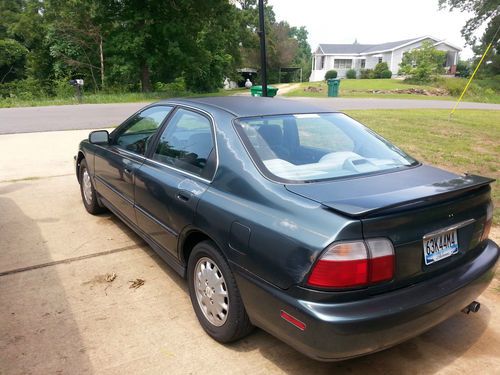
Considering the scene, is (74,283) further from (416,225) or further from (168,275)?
(416,225)

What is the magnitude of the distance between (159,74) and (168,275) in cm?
3350

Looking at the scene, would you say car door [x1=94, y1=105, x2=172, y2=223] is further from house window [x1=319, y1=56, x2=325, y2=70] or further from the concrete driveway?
house window [x1=319, y1=56, x2=325, y2=70]

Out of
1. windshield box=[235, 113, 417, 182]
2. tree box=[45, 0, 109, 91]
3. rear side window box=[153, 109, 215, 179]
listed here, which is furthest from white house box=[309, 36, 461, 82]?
rear side window box=[153, 109, 215, 179]

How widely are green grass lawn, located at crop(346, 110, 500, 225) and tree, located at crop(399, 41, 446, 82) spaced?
29.2m

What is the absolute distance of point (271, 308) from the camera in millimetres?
2254

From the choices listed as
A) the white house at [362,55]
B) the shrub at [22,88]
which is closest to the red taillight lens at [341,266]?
the shrub at [22,88]

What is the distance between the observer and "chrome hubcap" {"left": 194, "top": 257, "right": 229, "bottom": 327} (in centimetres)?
270

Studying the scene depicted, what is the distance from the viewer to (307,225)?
2141mm

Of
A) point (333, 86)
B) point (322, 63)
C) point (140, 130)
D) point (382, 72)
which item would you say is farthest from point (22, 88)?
point (322, 63)

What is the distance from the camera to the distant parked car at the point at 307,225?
6.81 feet

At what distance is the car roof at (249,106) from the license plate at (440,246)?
1.45 meters

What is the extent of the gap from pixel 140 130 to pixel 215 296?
6.72 feet

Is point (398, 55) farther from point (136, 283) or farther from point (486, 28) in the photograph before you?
point (136, 283)

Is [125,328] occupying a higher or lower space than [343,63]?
lower
